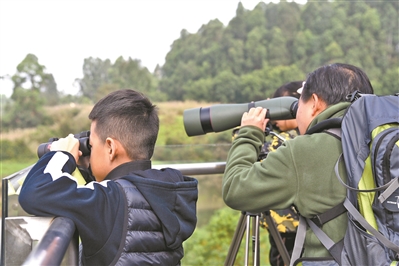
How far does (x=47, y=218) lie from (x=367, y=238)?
81 cm

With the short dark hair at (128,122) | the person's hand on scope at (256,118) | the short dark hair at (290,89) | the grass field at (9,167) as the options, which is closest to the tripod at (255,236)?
the person's hand on scope at (256,118)

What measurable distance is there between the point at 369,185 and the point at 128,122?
2.20 feet

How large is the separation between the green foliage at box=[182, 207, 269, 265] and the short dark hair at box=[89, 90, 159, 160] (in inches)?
71.0

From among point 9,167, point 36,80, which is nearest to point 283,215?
point 9,167

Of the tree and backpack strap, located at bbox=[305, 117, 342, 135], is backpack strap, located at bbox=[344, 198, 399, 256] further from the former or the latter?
the tree

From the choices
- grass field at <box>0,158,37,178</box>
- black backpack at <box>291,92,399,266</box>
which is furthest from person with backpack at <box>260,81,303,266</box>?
grass field at <box>0,158,37,178</box>

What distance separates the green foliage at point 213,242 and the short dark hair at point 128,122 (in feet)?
5.92

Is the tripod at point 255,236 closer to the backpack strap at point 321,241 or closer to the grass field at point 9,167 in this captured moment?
the backpack strap at point 321,241

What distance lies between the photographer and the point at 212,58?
10.9 meters

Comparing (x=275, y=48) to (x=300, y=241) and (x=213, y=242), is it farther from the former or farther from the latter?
(x=300, y=241)

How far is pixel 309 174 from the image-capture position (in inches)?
56.7

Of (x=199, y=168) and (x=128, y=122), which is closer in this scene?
(x=128, y=122)

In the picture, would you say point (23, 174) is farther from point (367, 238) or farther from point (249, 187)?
point (367, 238)

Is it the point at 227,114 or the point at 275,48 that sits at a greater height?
the point at 275,48
